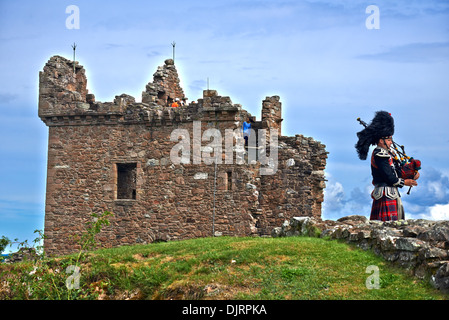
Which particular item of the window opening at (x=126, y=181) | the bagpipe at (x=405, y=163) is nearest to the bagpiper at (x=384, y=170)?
the bagpipe at (x=405, y=163)

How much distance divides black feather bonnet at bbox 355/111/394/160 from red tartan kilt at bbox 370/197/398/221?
1581mm

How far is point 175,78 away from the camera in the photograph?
30.3 metres

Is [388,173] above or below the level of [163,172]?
below

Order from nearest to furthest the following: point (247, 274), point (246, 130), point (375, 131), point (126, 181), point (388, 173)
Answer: point (247, 274) → point (388, 173) → point (375, 131) → point (246, 130) → point (126, 181)

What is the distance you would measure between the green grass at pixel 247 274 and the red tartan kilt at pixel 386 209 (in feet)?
8.60

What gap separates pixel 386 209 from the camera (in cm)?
2072

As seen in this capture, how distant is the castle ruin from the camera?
25.6m

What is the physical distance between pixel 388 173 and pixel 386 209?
3.42ft

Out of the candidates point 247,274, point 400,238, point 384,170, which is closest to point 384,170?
point 384,170

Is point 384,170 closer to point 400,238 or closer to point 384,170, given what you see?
point 384,170

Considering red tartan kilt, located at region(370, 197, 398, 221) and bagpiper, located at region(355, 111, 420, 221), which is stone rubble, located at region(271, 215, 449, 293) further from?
bagpiper, located at region(355, 111, 420, 221)

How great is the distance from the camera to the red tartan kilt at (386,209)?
20641 mm
